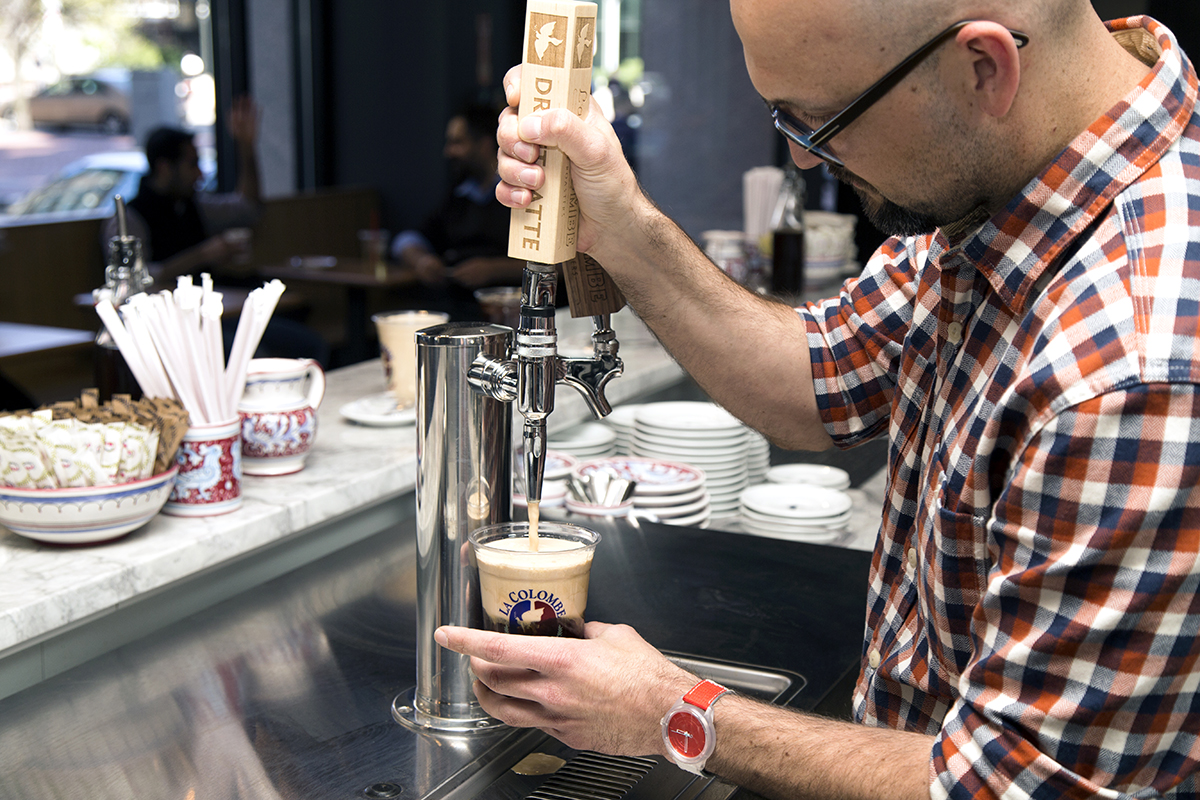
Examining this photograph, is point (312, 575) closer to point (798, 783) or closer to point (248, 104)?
point (798, 783)

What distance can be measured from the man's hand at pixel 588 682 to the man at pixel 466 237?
4431 millimetres

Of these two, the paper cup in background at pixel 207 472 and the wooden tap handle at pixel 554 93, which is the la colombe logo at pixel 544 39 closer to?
the wooden tap handle at pixel 554 93

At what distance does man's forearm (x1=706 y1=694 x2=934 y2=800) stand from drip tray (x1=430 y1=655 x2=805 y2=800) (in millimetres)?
125

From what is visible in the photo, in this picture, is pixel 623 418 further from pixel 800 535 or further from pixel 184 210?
pixel 184 210

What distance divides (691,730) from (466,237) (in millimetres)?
4761

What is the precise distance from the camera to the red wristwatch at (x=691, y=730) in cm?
88

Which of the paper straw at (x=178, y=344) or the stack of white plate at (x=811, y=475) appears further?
the stack of white plate at (x=811, y=475)

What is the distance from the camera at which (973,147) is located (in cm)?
85

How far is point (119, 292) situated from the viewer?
1.70 metres

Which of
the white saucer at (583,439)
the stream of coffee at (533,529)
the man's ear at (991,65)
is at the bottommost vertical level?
the white saucer at (583,439)

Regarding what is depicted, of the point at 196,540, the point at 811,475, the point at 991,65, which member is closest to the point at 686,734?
the point at 991,65

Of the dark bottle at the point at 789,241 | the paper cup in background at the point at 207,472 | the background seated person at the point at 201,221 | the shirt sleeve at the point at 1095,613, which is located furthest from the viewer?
the background seated person at the point at 201,221

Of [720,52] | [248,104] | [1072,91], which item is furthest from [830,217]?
[1072,91]

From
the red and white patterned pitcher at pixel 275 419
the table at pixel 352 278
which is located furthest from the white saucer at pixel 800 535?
the table at pixel 352 278
